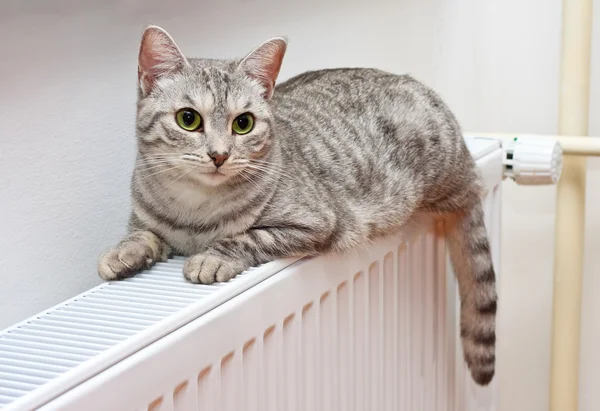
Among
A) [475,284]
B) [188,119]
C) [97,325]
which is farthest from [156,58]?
[475,284]

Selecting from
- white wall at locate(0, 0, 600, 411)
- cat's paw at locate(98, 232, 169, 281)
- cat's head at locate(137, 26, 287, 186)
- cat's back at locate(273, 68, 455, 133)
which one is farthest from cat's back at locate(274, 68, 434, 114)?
cat's paw at locate(98, 232, 169, 281)

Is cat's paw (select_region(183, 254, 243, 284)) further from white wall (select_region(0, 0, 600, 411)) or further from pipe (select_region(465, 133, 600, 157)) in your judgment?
pipe (select_region(465, 133, 600, 157))

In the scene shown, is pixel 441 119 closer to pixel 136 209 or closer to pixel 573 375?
pixel 136 209

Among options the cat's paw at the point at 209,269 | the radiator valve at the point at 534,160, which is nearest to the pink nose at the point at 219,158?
the cat's paw at the point at 209,269

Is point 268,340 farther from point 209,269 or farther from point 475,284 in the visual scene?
point 475,284

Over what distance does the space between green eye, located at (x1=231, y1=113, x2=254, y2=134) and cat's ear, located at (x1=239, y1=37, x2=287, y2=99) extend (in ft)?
0.20

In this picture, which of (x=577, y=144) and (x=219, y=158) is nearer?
(x=219, y=158)

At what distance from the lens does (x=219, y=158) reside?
979mm

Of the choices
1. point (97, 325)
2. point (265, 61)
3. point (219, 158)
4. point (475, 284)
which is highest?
point (265, 61)

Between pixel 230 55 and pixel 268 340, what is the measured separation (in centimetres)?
62

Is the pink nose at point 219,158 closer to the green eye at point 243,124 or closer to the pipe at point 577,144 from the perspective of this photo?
the green eye at point 243,124

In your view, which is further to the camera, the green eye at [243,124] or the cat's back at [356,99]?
the cat's back at [356,99]

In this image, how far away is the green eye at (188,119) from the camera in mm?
998

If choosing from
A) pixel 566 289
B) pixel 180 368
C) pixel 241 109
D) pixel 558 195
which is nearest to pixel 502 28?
pixel 558 195
